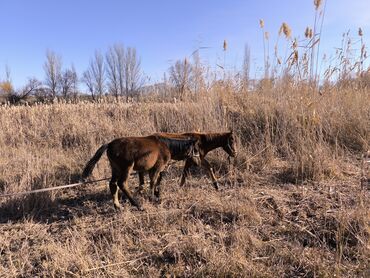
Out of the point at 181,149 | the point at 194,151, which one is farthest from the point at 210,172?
the point at 181,149

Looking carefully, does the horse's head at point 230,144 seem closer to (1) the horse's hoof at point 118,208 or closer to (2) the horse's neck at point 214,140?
(2) the horse's neck at point 214,140

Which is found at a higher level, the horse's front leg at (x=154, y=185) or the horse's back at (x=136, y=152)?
the horse's back at (x=136, y=152)

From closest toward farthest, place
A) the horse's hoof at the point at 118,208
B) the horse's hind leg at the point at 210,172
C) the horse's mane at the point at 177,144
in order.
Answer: the horse's hoof at the point at 118,208, the horse's mane at the point at 177,144, the horse's hind leg at the point at 210,172

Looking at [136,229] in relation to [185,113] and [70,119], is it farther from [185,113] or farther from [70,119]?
[70,119]

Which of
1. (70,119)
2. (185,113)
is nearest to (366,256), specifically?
(185,113)

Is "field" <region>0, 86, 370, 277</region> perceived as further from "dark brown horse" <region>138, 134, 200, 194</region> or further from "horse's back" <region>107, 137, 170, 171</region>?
"horse's back" <region>107, 137, 170, 171</region>

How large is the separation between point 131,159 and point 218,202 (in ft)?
3.59

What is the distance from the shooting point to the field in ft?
9.69

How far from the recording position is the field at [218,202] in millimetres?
2953

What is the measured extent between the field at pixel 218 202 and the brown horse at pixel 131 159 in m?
0.26

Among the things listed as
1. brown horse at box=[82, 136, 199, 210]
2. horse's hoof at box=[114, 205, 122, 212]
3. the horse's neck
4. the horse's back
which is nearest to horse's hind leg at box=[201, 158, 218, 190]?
the horse's neck

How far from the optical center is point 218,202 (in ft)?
12.6

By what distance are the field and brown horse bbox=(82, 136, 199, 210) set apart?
262 millimetres

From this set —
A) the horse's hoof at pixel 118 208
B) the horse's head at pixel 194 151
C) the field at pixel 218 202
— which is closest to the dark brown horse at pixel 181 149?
the horse's head at pixel 194 151
